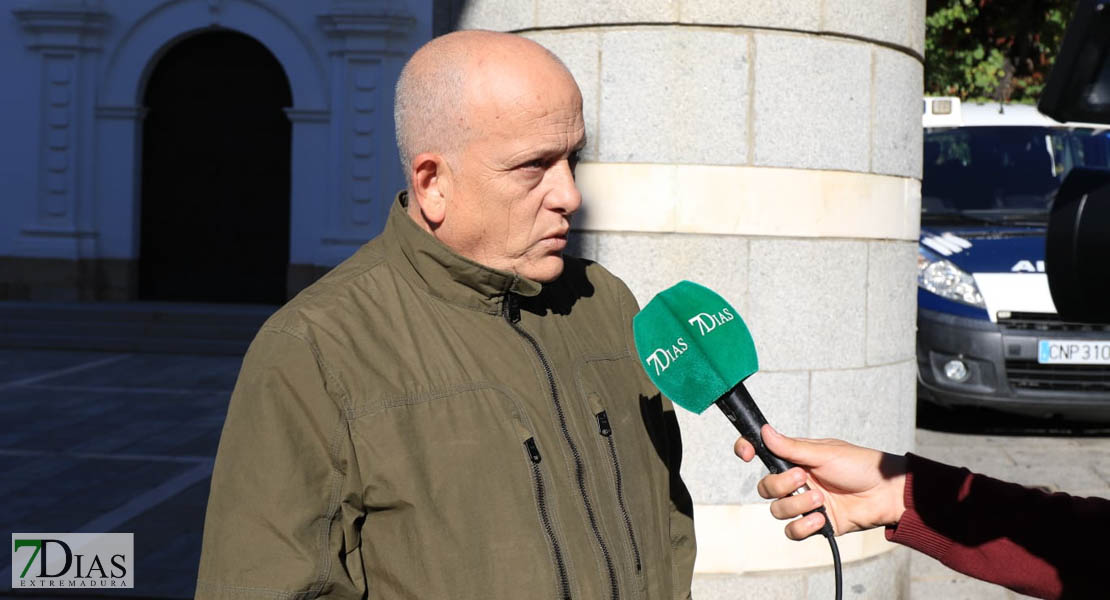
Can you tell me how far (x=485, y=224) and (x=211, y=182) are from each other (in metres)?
16.1

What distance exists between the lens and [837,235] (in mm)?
4488

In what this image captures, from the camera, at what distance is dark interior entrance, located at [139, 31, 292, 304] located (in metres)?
17.2

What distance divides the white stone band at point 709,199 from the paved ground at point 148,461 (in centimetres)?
180

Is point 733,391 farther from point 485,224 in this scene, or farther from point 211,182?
→ point 211,182

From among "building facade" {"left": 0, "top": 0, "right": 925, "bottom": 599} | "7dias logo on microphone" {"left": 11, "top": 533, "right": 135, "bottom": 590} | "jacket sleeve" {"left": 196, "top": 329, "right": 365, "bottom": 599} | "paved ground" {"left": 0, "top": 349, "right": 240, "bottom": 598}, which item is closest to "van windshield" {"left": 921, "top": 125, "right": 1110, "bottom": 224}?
"building facade" {"left": 0, "top": 0, "right": 925, "bottom": 599}

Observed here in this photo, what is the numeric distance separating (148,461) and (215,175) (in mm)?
10071

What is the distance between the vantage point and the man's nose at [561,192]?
2.10 meters

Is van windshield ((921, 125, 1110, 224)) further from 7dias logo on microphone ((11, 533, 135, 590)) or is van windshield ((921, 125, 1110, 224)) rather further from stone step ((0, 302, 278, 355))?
stone step ((0, 302, 278, 355))

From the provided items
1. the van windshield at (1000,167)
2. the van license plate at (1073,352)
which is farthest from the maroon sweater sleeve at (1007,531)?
the van windshield at (1000,167)

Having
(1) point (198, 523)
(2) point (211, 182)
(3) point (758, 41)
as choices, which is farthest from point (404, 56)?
(3) point (758, 41)

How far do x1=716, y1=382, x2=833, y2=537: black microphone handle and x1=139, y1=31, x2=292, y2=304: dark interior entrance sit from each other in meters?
15.8

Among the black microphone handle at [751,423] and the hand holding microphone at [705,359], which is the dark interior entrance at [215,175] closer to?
the hand holding microphone at [705,359]

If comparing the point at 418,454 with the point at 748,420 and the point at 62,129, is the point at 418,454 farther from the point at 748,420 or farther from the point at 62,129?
the point at 62,129

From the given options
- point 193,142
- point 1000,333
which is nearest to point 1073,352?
point 1000,333
